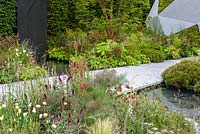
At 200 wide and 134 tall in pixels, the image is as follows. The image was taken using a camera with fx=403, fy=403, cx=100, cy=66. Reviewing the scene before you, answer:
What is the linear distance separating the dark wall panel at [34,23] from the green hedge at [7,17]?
570 millimetres

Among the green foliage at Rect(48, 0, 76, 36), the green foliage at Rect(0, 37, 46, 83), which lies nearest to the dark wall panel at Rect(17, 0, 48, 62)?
the green foliage at Rect(48, 0, 76, 36)

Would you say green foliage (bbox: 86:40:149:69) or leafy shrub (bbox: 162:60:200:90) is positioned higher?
green foliage (bbox: 86:40:149:69)

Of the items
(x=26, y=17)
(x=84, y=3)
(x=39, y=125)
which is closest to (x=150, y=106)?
(x=39, y=125)

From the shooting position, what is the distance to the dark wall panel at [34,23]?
10164mm

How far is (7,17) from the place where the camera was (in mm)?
10680

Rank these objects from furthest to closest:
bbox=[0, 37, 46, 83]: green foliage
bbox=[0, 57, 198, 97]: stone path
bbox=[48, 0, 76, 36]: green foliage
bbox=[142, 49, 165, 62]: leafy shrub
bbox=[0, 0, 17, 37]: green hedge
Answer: bbox=[48, 0, 76, 36]: green foliage, bbox=[142, 49, 165, 62]: leafy shrub, bbox=[0, 0, 17, 37]: green hedge, bbox=[0, 57, 198, 97]: stone path, bbox=[0, 37, 46, 83]: green foliage

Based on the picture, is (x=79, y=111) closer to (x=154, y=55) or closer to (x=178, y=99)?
(x=178, y=99)

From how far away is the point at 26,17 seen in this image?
10227mm

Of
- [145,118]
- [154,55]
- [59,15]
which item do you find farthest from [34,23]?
[145,118]

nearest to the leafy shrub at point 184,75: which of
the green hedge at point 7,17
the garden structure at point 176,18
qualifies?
the garden structure at point 176,18

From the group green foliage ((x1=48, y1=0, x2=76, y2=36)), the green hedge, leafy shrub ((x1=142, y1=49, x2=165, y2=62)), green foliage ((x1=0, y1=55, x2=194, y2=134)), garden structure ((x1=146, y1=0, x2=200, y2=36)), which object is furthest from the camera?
green foliage ((x1=48, y1=0, x2=76, y2=36))

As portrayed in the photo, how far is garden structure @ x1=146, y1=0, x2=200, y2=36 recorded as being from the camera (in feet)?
38.5

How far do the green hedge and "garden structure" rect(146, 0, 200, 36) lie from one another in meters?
4.35

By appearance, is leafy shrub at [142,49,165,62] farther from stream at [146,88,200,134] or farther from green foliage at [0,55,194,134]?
green foliage at [0,55,194,134]
